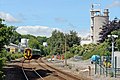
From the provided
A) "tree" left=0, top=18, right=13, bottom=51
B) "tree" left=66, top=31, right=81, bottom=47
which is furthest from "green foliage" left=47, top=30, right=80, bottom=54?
"tree" left=0, top=18, right=13, bottom=51

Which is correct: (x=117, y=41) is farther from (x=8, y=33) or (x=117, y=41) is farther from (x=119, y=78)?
(x=119, y=78)

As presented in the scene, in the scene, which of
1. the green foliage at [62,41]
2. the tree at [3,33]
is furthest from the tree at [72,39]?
the tree at [3,33]

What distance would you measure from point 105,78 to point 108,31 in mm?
50442

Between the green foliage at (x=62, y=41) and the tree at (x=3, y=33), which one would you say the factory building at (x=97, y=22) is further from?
the tree at (x=3, y=33)

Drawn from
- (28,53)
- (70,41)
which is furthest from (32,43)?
(28,53)

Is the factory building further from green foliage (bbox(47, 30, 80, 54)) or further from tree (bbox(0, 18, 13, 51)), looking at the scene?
tree (bbox(0, 18, 13, 51))

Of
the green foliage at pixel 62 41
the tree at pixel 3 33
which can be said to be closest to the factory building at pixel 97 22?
the green foliage at pixel 62 41

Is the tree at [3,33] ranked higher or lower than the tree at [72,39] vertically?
lower

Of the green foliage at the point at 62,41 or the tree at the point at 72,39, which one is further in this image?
the tree at the point at 72,39

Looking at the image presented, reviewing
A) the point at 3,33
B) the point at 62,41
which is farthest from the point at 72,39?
the point at 3,33

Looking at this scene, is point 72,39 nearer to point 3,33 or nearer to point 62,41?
point 62,41

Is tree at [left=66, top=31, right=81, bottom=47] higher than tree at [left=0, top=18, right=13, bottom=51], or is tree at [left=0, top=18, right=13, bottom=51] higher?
tree at [left=66, top=31, right=81, bottom=47]

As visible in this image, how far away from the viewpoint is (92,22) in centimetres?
11850

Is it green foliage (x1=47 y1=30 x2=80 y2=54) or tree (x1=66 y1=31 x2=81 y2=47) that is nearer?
green foliage (x1=47 y1=30 x2=80 y2=54)
